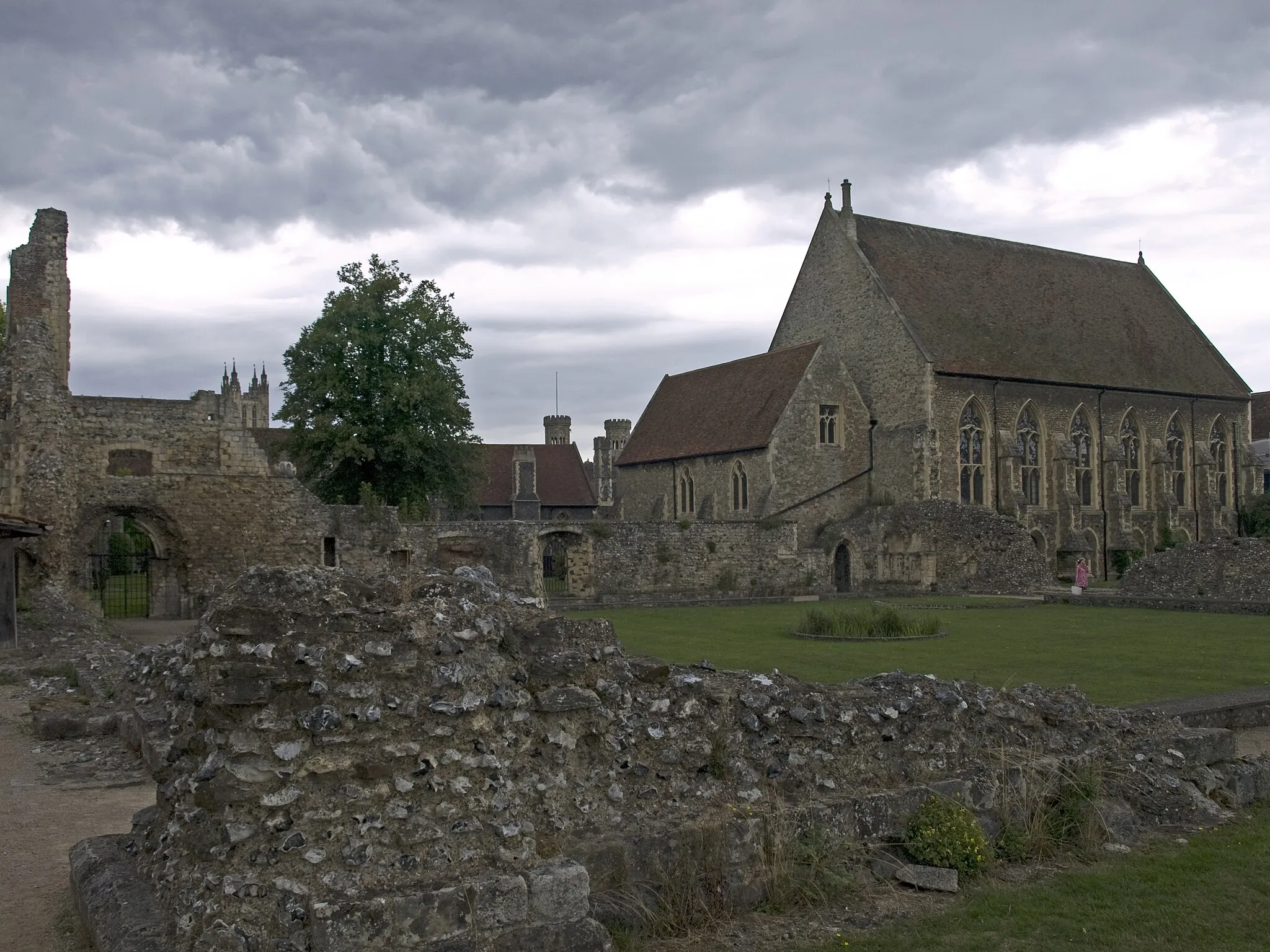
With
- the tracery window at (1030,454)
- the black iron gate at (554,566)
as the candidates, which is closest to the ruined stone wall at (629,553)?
the black iron gate at (554,566)

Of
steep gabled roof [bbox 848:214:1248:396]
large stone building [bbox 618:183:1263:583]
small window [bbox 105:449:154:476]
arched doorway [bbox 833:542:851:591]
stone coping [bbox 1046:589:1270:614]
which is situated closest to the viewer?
stone coping [bbox 1046:589:1270:614]

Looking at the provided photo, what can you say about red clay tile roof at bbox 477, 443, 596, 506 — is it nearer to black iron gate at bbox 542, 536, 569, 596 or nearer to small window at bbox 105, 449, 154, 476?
black iron gate at bbox 542, 536, 569, 596

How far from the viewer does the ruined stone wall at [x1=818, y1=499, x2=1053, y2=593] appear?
33.9m

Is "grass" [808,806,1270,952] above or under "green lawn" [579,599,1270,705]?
under

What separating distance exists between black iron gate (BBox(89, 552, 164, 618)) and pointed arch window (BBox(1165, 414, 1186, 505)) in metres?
38.7

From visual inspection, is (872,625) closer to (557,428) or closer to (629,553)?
(629,553)

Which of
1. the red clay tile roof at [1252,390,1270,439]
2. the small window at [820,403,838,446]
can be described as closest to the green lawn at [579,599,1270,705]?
the small window at [820,403,838,446]

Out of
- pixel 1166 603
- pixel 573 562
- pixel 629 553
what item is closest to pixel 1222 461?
pixel 1166 603

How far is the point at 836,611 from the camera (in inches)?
799

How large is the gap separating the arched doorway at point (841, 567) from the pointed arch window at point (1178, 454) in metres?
16.1

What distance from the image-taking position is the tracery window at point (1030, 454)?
4022 centimetres

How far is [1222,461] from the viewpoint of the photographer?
45.4m

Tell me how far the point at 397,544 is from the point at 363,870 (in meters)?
24.8

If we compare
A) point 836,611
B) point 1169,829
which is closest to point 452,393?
point 836,611
